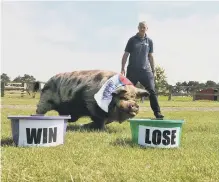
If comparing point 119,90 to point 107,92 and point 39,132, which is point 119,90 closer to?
point 107,92

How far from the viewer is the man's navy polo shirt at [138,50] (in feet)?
28.2

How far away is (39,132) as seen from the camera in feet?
16.9

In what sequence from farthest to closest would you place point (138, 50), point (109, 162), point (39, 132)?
1. point (138, 50)
2. point (39, 132)
3. point (109, 162)

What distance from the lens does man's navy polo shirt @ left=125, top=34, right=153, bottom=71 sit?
8602mm

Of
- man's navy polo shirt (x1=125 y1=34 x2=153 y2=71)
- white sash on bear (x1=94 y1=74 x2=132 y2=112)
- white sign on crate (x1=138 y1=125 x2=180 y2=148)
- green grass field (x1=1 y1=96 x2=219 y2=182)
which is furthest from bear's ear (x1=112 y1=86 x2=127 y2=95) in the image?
man's navy polo shirt (x1=125 y1=34 x2=153 y2=71)

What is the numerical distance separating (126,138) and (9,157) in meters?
2.24

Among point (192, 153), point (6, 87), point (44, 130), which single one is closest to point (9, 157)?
point (44, 130)

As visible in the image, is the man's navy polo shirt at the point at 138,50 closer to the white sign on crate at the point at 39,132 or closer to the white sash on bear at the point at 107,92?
the white sash on bear at the point at 107,92

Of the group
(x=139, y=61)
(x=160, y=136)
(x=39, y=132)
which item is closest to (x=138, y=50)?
(x=139, y=61)

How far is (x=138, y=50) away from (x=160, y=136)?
3536 mm

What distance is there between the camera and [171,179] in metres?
3.69

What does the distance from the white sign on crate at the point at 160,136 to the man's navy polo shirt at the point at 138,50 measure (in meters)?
3.34

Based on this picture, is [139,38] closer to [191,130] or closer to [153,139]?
[191,130]

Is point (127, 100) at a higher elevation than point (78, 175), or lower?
higher
